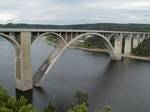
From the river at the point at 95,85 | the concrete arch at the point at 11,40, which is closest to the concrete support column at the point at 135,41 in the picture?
the river at the point at 95,85

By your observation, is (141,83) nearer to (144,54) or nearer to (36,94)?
(36,94)

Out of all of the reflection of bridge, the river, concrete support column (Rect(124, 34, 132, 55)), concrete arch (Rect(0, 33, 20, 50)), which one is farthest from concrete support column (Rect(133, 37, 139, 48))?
concrete arch (Rect(0, 33, 20, 50))

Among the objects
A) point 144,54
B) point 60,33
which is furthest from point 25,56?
point 144,54

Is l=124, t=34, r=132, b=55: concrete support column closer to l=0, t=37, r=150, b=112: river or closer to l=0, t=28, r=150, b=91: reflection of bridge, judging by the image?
l=0, t=37, r=150, b=112: river

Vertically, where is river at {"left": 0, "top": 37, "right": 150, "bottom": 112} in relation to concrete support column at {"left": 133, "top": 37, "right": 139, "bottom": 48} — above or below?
below

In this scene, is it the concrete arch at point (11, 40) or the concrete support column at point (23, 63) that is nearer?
the concrete arch at point (11, 40)

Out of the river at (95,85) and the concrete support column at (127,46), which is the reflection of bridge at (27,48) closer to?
the river at (95,85)

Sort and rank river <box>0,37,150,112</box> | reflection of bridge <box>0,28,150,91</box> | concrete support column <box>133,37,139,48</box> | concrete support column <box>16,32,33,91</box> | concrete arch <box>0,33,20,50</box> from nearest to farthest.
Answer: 1. river <box>0,37,150,112</box>
2. concrete arch <box>0,33,20,50</box>
3. reflection of bridge <box>0,28,150,91</box>
4. concrete support column <box>16,32,33,91</box>
5. concrete support column <box>133,37,139,48</box>
